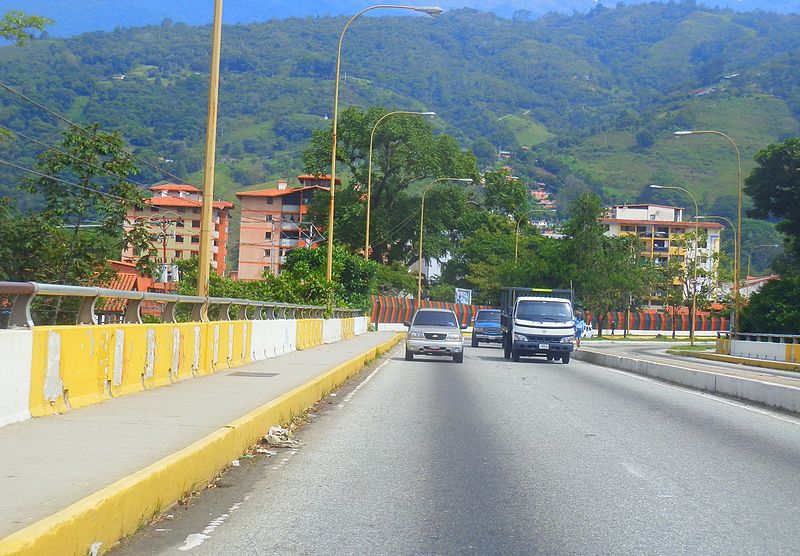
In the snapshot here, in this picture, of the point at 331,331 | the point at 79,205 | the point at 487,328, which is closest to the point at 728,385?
the point at 331,331

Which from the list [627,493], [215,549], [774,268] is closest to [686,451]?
[627,493]

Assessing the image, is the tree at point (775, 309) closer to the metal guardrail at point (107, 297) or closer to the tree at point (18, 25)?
the tree at point (18, 25)

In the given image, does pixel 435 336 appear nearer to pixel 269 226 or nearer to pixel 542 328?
pixel 542 328

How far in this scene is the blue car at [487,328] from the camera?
50.8 metres

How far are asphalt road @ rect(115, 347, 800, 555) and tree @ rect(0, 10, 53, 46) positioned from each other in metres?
28.8

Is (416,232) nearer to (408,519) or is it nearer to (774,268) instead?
(774,268)

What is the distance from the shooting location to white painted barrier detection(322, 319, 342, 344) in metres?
38.4

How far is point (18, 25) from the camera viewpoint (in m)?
40.4

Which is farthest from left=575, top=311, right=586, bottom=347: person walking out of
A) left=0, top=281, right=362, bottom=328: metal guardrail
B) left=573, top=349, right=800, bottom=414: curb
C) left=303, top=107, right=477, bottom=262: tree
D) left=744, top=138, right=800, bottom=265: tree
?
left=303, top=107, right=477, bottom=262: tree

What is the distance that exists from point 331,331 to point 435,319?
25.2 ft

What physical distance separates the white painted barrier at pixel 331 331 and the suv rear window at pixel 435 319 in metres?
5.16

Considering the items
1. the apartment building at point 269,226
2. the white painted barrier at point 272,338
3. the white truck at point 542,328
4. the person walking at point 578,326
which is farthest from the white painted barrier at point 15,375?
the apartment building at point 269,226

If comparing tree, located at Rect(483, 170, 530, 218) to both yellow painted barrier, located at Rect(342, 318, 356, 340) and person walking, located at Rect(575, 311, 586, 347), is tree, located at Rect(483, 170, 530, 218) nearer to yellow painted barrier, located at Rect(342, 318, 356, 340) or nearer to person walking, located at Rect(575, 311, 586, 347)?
person walking, located at Rect(575, 311, 586, 347)

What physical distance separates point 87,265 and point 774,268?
177ft
